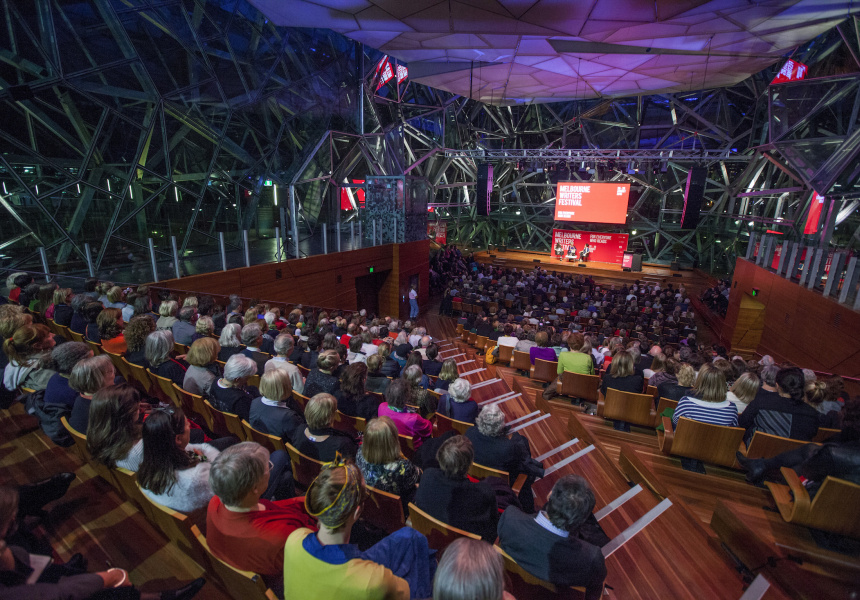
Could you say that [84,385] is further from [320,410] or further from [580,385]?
[580,385]

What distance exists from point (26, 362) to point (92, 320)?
165cm

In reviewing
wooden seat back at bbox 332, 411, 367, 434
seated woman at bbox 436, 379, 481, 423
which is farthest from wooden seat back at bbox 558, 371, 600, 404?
wooden seat back at bbox 332, 411, 367, 434

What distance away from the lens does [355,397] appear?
368cm

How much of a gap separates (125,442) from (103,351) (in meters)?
2.84

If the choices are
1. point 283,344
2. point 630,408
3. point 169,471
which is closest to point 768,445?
point 630,408

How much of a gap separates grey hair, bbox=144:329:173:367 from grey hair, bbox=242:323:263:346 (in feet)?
2.96

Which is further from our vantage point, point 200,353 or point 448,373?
point 448,373

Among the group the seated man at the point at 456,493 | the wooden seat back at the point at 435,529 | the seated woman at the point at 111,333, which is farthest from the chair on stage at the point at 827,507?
the seated woman at the point at 111,333

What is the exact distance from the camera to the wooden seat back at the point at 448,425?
367 centimetres

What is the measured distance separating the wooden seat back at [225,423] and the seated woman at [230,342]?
1213 mm

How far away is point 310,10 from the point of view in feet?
34.7

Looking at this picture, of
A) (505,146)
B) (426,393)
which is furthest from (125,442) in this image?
(505,146)

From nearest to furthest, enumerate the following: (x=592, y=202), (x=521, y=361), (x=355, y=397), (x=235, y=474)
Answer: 1. (x=235, y=474)
2. (x=355, y=397)
3. (x=521, y=361)
4. (x=592, y=202)

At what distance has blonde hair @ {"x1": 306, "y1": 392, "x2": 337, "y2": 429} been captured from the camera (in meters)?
2.67
